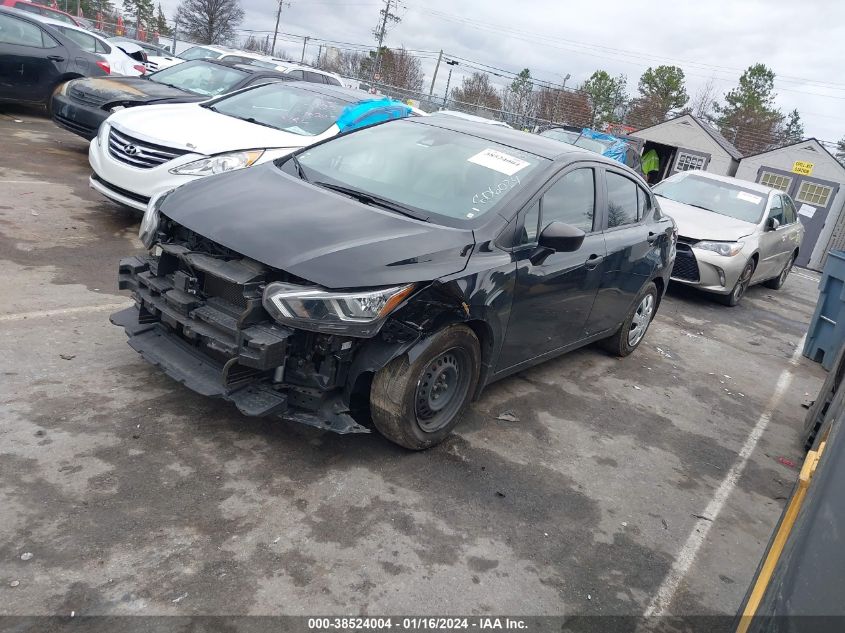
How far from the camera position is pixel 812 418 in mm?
5191

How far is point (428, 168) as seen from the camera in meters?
4.43

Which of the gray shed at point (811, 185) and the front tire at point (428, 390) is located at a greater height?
the gray shed at point (811, 185)

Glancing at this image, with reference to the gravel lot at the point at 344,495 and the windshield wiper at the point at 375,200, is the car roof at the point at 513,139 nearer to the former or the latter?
the windshield wiper at the point at 375,200

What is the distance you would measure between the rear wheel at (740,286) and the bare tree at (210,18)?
59.3 metres

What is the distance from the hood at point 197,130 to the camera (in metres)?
6.54

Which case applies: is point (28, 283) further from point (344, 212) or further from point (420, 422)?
point (420, 422)

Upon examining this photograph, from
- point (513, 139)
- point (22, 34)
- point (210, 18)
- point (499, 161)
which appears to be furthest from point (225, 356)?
point (210, 18)

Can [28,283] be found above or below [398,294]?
below

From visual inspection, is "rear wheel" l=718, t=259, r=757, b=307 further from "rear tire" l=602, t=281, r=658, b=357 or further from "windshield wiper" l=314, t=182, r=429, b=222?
"windshield wiper" l=314, t=182, r=429, b=222

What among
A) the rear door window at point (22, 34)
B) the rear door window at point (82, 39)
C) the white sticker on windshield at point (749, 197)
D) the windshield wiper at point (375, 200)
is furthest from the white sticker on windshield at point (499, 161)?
the rear door window at point (82, 39)

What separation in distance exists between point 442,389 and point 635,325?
3.09 metres

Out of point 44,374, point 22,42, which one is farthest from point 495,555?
point 22,42

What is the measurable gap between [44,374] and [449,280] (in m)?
2.46

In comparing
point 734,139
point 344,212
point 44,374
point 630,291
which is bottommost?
point 44,374
